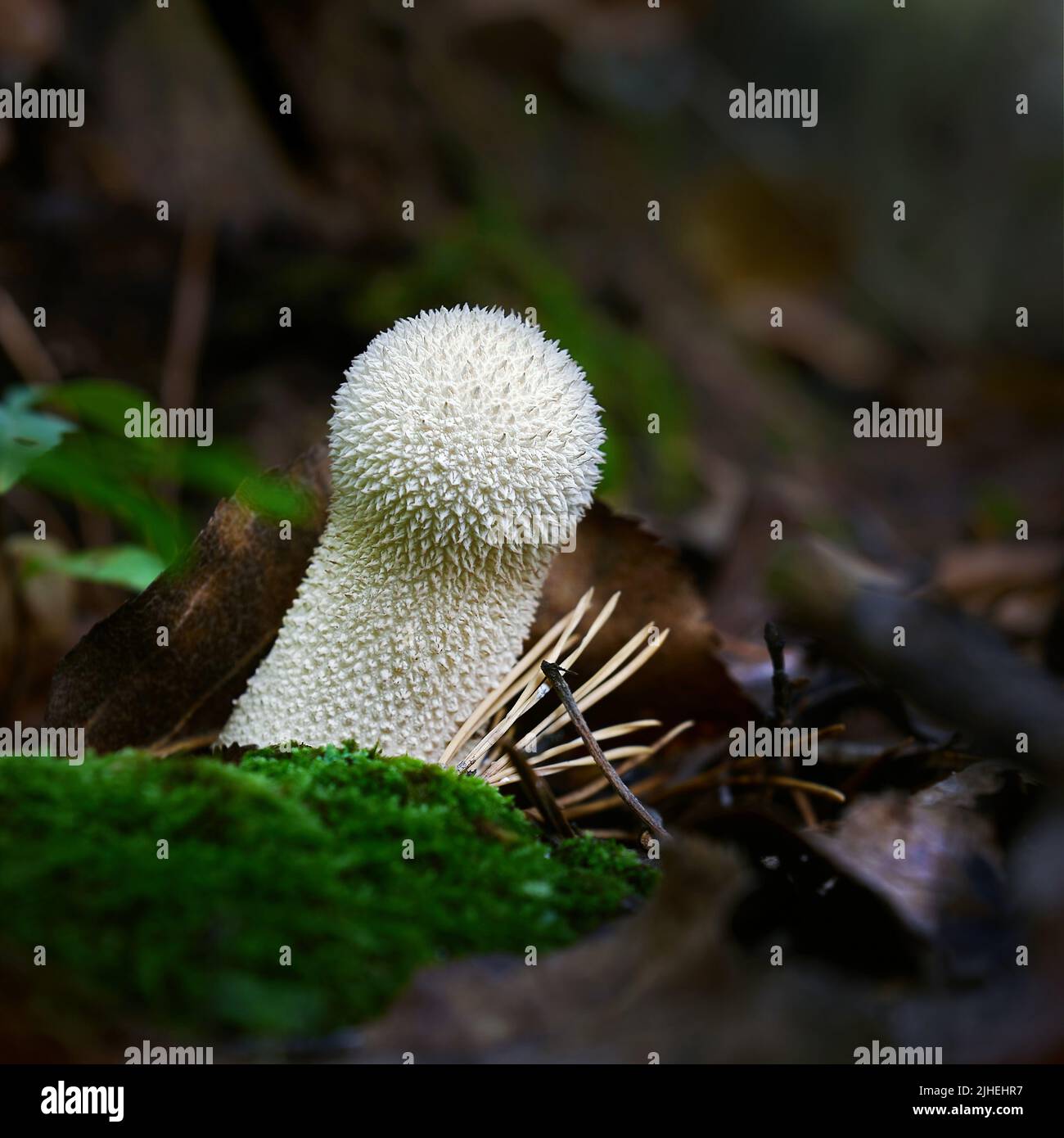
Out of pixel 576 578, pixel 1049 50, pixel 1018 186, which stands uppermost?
pixel 1049 50

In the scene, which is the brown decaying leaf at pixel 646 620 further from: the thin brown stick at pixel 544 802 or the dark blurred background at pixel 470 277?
the dark blurred background at pixel 470 277

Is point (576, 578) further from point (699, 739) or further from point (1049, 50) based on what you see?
point (1049, 50)

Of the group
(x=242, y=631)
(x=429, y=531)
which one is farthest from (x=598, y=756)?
(x=242, y=631)

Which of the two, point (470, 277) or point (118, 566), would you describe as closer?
point (118, 566)

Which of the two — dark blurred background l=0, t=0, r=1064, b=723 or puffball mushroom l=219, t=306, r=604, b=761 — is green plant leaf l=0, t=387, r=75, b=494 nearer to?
dark blurred background l=0, t=0, r=1064, b=723

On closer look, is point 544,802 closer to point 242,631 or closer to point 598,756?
point 598,756

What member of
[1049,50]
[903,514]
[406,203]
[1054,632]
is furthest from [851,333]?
[1054,632]

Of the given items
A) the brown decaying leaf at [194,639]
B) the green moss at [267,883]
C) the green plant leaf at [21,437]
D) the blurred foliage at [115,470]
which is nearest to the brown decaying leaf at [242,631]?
the brown decaying leaf at [194,639]
